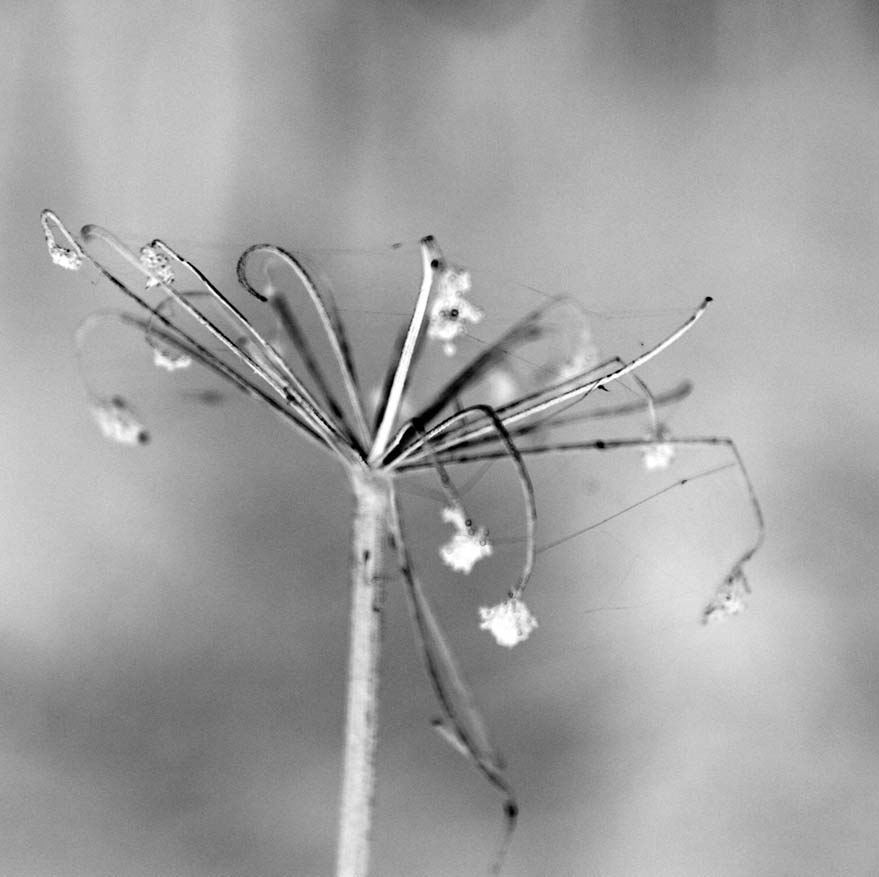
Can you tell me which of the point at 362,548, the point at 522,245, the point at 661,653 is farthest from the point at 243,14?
the point at 661,653

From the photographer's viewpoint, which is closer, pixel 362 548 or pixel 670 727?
pixel 362 548

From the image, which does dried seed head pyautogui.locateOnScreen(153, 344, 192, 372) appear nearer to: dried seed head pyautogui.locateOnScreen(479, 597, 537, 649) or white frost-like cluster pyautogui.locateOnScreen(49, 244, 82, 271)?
white frost-like cluster pyautogui.locateOnScreen(49, 244, 82, 271)

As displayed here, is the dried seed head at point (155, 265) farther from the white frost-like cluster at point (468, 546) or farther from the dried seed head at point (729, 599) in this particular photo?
the dried seed head at point (729, 599)

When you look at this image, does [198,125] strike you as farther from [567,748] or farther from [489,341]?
[567,748]

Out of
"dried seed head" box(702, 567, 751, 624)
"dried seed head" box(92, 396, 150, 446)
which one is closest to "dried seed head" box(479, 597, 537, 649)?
"dried seed head" box(702, 567, 751, 624)

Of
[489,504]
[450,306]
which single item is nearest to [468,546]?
[450,306]

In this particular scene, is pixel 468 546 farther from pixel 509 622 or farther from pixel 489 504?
pixel 489 504
